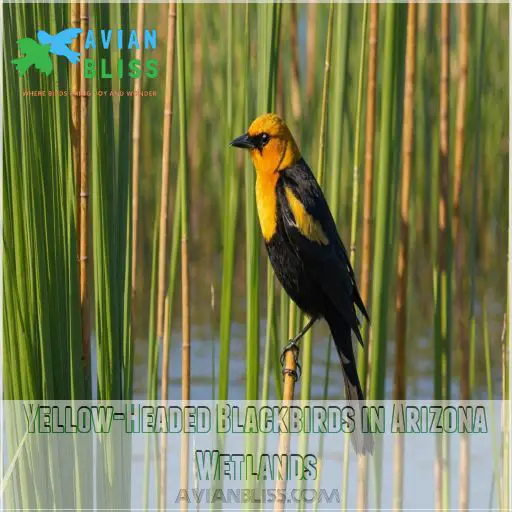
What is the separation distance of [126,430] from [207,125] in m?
2.22

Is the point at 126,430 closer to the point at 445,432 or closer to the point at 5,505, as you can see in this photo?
the point at 5,505

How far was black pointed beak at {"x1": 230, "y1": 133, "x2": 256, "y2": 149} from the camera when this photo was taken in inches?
94.8

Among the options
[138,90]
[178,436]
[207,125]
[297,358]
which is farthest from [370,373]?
[207,125]

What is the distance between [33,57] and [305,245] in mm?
932

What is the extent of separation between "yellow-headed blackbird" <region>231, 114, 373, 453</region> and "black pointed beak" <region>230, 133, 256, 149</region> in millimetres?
33

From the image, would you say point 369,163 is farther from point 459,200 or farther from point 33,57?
point 33,57

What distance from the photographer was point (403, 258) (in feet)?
8.32

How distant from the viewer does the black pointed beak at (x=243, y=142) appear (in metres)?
2.41

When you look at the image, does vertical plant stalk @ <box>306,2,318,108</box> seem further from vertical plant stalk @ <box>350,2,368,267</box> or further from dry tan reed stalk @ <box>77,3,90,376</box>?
dry tan reed stalk @ <box>77,3,90,376</box>

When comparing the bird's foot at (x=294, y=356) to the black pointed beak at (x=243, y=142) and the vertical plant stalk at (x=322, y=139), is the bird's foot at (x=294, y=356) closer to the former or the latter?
the vertical plant stalk at (x=322, y=139)

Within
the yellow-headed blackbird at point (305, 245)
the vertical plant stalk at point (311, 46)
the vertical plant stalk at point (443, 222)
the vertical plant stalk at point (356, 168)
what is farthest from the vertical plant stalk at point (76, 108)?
the vertical plant stalk at point (311, 46)

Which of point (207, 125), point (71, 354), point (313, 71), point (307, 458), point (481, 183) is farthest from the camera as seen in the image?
point (207, 125)

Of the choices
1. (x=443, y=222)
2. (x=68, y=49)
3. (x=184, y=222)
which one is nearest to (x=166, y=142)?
(x=184, y=222)

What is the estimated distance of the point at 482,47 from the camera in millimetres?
2568
